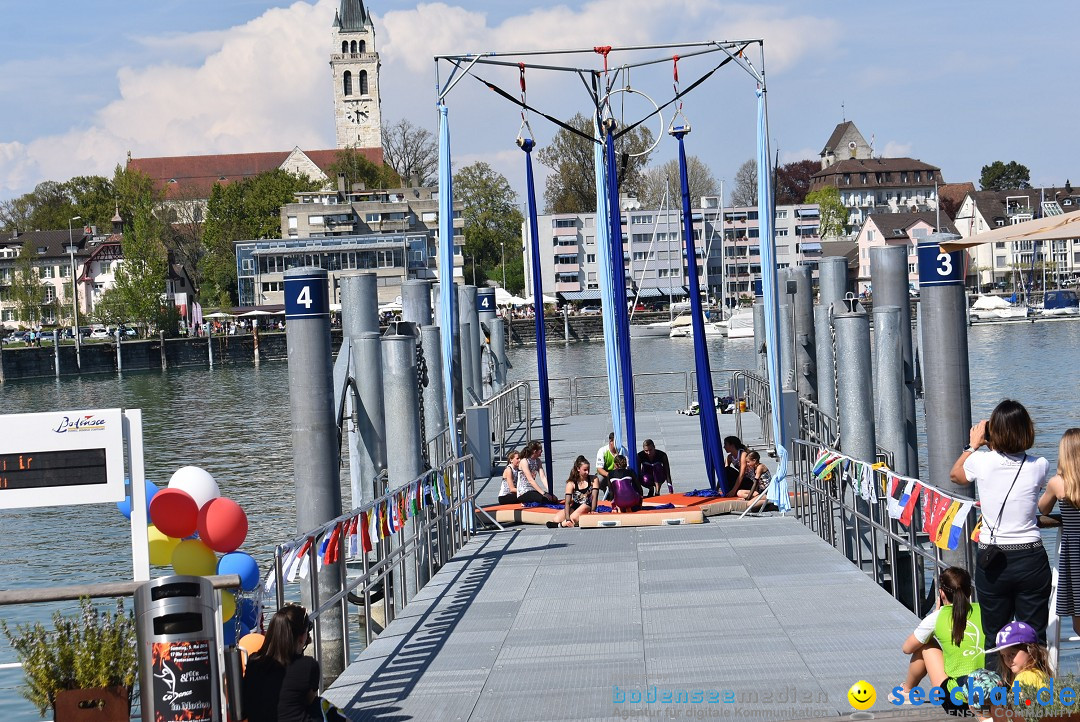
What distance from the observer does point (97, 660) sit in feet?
24.8

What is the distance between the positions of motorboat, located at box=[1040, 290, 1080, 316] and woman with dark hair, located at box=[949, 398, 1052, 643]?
11420 centimetres

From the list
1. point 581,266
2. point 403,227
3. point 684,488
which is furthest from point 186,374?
point 684,488

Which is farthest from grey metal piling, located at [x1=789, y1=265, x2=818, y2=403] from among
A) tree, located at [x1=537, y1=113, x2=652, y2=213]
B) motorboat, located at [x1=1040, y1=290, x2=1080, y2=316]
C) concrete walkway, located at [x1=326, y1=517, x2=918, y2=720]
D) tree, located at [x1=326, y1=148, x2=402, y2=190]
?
tree, located at [x1=326, y1=148, x2=402, y2=190]

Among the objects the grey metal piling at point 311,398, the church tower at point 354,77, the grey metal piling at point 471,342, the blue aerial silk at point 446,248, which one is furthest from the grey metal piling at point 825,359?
the church tower at point 354,77

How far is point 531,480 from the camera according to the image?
693 inches

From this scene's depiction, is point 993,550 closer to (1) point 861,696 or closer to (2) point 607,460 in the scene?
(1) point 861,696

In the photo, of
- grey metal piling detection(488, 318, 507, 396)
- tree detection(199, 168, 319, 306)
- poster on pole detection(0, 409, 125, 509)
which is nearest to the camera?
poster on pole detection(0, 409, 125, 509)

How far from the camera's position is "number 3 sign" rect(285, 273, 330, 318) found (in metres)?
10.5

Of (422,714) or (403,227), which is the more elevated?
(403,227)

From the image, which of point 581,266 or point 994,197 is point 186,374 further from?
point 994,197

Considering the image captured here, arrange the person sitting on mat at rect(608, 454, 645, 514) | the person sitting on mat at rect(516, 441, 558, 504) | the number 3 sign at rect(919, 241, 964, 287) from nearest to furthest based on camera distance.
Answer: the number 3 sign at rect(919, 241, 964, 287), the person sitting on mat at rect(608, 454, 645, 514), the person sitting on mat at rect(516, 441, 558, 504)

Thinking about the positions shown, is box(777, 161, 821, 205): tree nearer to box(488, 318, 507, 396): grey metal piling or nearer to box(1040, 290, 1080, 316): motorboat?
box(1040, 290, 1080, 316): motorboat

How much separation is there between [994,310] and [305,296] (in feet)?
359

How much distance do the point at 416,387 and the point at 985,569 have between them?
24.6ft
